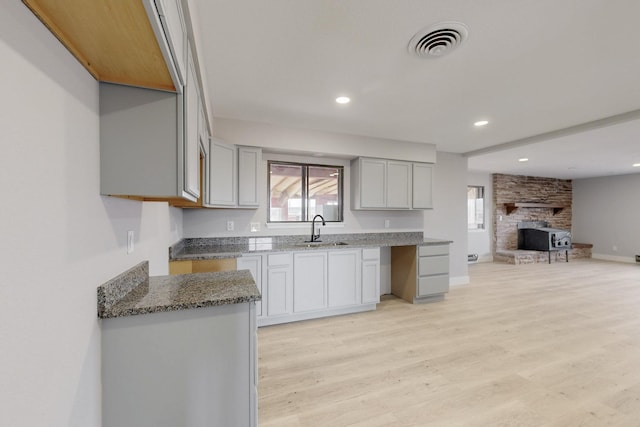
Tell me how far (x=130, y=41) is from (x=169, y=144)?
0.42m

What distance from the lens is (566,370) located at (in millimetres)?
2340

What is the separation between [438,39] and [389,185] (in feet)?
8.06

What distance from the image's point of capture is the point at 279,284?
3242 millimetres

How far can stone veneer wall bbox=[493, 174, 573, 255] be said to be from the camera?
302 inches

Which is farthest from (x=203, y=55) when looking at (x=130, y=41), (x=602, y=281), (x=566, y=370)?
(x=602, y=281)

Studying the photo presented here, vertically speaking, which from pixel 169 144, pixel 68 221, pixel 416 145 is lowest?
pixel 68 221

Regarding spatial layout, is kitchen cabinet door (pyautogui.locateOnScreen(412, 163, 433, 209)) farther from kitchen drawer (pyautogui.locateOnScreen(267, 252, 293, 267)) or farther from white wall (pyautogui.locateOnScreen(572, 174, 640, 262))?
white wall (pyautogui.locateOnScreen(572, 174, 640, 262))

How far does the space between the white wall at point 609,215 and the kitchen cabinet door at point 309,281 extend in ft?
30.7

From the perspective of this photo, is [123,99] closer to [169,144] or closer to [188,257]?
[169,144]

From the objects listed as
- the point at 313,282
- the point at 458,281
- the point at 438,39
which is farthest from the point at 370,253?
the point at 438,39

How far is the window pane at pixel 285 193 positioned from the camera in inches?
152

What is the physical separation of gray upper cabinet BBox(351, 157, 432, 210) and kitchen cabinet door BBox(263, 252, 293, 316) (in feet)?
4.66

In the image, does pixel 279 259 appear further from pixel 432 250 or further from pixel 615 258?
pixel 615 258

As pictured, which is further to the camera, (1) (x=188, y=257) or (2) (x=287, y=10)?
(1) (x=188, y=257)
